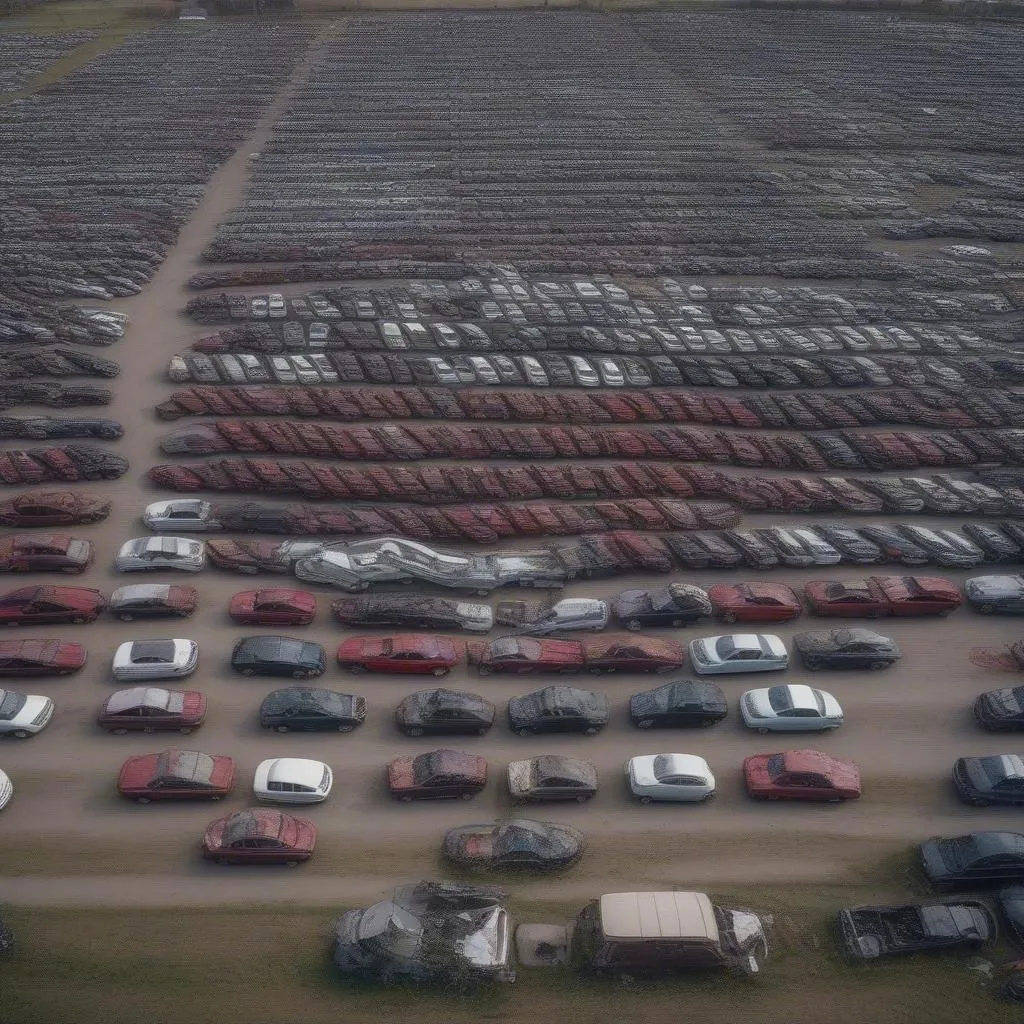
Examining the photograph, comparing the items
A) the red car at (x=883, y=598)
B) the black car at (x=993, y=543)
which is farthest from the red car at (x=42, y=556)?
the black car at (x=993, y=543)

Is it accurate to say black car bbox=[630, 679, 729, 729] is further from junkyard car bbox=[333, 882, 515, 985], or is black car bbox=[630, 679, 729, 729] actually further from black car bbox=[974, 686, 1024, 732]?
black car bbox=[974, 686, 1024, 732]

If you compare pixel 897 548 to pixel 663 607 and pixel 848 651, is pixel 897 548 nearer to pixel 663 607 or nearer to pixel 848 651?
pixel 848 651

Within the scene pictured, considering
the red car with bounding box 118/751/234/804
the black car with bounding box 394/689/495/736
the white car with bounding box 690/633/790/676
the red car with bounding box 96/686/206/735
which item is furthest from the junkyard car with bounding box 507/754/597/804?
the red car with bounding box 96/686/206/735

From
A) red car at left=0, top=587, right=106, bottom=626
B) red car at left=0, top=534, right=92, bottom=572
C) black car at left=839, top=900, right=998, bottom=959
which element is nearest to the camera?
black car at left=839, top=900, right=998, bottom=959

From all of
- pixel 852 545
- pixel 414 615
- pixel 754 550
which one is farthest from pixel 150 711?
pixel 852 545

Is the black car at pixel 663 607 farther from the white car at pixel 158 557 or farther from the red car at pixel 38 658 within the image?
the red car at pixel 38 658

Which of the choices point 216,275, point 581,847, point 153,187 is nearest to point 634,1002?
point 581,847
